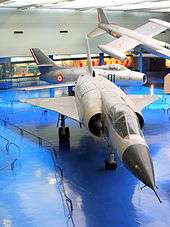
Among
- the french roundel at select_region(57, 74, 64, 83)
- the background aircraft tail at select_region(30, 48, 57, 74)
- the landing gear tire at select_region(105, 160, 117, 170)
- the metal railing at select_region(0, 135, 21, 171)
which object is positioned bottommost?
the french roundel at select_region(57, 74, 64, 83)

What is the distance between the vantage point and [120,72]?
97.8 feet

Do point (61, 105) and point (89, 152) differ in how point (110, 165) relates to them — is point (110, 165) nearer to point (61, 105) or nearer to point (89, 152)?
point (89, 152)

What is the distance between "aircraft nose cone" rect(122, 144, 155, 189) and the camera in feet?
33.2

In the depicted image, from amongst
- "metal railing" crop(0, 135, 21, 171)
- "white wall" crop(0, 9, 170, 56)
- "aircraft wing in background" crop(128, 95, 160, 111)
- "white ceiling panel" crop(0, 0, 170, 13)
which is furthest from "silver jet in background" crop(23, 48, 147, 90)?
"metal railing" crop(0, 135, 21, 171)

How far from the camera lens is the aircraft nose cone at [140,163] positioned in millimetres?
10121

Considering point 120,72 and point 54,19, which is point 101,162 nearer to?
point 120,72

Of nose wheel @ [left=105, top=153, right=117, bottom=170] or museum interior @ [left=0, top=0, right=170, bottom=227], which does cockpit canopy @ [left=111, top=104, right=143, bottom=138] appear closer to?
museum interior @ [left=0, top=0, right=170, bottom=227]

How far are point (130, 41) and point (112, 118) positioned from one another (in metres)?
18.5

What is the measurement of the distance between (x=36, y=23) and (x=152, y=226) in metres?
30.4

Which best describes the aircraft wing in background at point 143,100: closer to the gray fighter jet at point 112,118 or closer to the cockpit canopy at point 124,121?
the gray fighter jet at point 112,118

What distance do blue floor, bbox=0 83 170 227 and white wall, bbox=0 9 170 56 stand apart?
60.9 feet

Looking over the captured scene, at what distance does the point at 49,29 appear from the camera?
38.5 metres

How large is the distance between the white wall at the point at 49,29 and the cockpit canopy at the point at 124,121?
83.7 ft

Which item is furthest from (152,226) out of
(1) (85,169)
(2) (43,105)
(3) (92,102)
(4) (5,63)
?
(4) (5,63)
